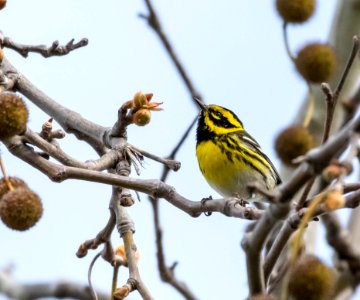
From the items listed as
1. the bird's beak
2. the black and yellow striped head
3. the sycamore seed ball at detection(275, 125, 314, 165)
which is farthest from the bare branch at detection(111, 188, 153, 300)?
the black and yellow striped head

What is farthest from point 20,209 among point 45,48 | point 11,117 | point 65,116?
point 45,48

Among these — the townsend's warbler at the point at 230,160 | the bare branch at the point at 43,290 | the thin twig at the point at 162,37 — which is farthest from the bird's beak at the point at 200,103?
the bare branch at the point at 43,290

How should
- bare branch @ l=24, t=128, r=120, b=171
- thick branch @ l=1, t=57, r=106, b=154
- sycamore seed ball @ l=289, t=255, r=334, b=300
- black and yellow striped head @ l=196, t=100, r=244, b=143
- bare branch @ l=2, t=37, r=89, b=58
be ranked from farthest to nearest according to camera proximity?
black and yellow striped head @ l=196, t=100, r=244, b=143
bare branch @ l=2, t=37, r=89, b=58
thick branch @ l=1, t=57, r=106, b=154
bare branch @ l=24, t=128, r=120, b=171
sycamore seed ball @ l=289, t=255, r=334, b=300

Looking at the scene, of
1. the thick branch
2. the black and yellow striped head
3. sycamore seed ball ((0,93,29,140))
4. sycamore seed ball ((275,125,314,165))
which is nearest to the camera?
sycamore seed ball ((0,93,29,140))

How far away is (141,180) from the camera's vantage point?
3.22 meters

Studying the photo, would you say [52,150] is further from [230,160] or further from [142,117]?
[230,160]

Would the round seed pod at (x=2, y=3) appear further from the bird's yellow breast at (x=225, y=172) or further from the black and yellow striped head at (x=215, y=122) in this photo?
the black and yellow striped head at (x=215, y=122)

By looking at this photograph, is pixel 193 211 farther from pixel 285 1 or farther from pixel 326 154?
pixel 285 1

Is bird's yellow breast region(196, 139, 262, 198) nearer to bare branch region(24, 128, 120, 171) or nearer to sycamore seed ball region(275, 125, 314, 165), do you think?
sycamore seed ball region(275, 125, 314, 165)

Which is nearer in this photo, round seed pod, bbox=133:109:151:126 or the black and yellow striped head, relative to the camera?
round seed pod, bbox=133:109:151:126

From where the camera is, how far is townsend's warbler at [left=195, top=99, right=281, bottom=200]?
18.3 ft

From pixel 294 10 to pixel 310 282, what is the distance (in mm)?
2767

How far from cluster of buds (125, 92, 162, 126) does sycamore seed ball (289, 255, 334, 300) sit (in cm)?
125

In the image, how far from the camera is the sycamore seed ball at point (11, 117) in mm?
3029
